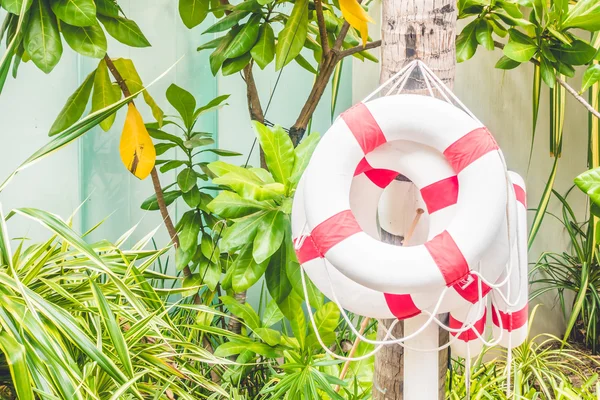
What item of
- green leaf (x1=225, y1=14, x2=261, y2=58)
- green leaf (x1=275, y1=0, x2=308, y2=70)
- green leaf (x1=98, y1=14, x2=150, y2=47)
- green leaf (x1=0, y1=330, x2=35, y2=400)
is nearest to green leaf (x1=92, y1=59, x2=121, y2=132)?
green leaf (x1=98, y1=14, x2=150, y2=47)

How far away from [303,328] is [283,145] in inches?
21.1

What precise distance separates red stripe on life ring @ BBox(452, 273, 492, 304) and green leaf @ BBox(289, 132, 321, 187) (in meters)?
0.47

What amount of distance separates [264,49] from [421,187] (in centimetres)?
73

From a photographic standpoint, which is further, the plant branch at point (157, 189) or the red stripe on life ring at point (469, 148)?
the plant branch at point (157, 189)

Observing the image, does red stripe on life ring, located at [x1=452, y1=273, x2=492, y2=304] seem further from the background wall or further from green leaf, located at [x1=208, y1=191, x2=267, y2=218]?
the background wall

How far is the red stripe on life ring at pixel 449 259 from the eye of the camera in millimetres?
739

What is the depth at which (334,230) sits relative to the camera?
0.77 meters

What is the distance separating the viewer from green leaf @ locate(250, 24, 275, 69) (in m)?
1.39

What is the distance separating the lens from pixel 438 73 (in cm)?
98

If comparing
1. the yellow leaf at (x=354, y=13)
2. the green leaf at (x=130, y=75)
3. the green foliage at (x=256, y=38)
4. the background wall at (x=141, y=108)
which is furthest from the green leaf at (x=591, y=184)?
the background wall at (x=141, y=108)

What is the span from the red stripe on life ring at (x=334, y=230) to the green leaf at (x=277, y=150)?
0.45 meters

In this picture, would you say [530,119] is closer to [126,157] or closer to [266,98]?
[266,98]

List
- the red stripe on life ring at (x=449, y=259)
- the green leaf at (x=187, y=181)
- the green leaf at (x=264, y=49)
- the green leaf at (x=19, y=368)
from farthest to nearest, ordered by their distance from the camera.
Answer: the green leaf at (x=187, y=181) → the green leaf at (x=264, y=49) → the green leaf at (x=19, y=368) → the red stripe on life ring at (x=449, y=259)

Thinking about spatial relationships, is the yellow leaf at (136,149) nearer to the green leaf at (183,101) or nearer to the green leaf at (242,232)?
the green leaf at (183,101)
